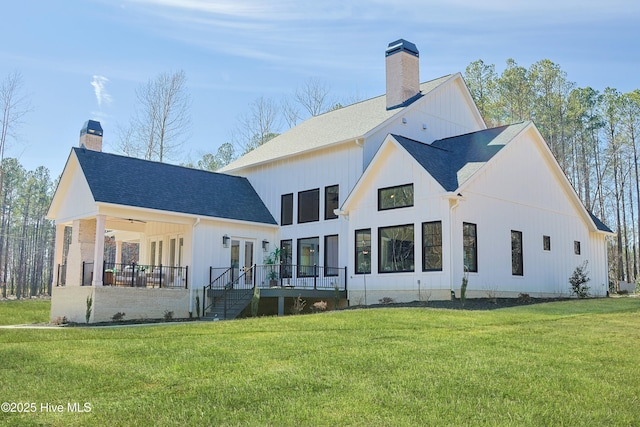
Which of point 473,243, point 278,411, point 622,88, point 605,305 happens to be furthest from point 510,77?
point 278,411

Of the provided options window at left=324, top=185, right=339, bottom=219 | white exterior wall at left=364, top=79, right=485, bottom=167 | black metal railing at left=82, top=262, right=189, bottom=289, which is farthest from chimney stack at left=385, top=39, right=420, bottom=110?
black metal railing at left=82, top=262, right=189, bottom=289

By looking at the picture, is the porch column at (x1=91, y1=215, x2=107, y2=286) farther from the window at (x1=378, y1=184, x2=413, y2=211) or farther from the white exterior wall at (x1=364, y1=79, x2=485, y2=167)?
the white exterior wall at (x1=364, y1=79, x2=485, y2=167)

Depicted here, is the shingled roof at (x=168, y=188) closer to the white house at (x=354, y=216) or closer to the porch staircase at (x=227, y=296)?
the white house at (x=354, y=216)

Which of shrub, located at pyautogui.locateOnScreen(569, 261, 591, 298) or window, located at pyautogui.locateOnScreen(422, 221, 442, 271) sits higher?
window, located at pyautogui.locateOnScreen(422, 221, 442, 271)

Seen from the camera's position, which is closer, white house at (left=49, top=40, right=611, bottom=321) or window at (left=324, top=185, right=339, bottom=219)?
white house at (left=49, top=40, right=611, bottom=321)

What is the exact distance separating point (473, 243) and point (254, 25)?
8945mm

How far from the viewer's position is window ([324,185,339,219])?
21.6 meters

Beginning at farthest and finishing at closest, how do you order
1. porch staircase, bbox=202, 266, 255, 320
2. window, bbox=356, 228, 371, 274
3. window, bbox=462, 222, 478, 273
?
window, bbox=356, 228, 371, 274, porch staircase, bbox=202, 266, 255, 320, window, bbox=462, 222, 478, 273

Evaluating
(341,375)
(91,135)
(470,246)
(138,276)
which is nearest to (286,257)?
(138,276)

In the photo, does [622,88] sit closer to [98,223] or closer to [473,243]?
[473,243]

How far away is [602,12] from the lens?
57.5 feet

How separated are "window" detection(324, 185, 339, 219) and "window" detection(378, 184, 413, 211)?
275cm

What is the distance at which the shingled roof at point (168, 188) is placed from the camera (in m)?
19.7

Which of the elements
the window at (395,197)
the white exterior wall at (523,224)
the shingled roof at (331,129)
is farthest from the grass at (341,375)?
the shingled roof at (331,129)
